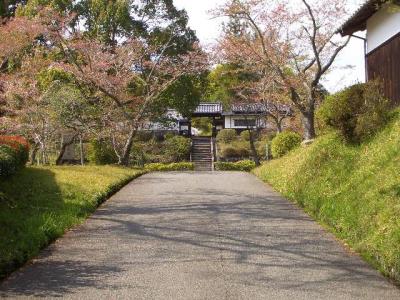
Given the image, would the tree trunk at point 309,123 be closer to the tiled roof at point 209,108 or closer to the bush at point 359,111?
the bush at point 359,111

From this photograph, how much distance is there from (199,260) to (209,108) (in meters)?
41.1

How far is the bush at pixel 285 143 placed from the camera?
2234 cm

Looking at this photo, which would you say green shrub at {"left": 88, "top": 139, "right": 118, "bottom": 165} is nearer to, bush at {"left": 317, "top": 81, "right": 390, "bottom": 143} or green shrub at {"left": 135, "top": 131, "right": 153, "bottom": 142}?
green shrub at {"left": 135, "top": 131, "right": 153, "bottom": 142}

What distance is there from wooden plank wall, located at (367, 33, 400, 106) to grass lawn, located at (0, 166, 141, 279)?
26.1 ft

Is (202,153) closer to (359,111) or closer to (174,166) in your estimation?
(174,166)

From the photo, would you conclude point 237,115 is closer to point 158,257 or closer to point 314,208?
point 314,208

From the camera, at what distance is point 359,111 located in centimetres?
1217

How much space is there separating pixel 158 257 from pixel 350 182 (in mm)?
4417

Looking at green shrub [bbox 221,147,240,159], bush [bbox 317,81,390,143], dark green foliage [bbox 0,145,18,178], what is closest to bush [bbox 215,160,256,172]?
green shrub [bbox 221,147,240,159]

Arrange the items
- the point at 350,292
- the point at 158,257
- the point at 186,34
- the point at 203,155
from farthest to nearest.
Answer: the point at 203,155
the point at 186,34
the point at 158,257
the point at 350,292

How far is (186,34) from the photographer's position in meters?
29.4

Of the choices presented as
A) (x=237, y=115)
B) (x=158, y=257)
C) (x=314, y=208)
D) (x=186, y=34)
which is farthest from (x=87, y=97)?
(x=237, y=115)

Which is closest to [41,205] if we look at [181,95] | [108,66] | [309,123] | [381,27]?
[381,27]

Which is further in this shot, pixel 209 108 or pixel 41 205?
pixel 209 108
